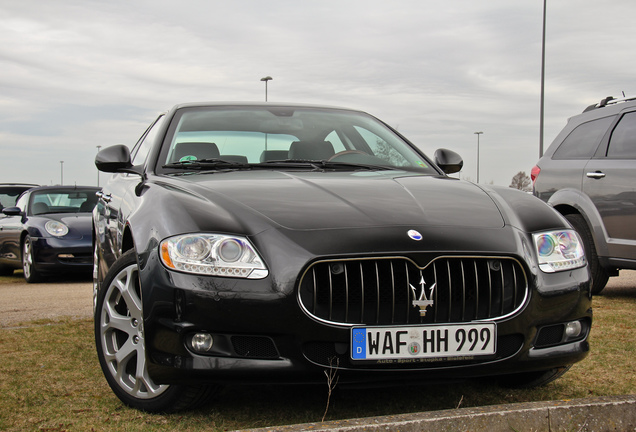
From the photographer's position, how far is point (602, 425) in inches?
113

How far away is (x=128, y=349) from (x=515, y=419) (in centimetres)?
166

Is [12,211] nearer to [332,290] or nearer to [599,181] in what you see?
[599,181]

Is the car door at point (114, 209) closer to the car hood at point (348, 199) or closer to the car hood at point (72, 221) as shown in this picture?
the car hood at point (348, 199)

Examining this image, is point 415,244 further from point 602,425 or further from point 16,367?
point 16,367

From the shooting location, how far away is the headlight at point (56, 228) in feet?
37.8

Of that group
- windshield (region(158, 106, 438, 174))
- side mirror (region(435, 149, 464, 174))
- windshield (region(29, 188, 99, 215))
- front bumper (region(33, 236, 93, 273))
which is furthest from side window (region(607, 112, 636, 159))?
windshield (region(29, 188, 99, 215))

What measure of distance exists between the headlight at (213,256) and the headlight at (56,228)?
897 cm

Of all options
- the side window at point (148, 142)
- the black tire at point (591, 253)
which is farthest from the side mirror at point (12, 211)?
the black tire at point (591, 253)

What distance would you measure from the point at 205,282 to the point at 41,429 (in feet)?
3.02

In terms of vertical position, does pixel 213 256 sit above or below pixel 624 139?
below

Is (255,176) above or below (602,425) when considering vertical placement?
above

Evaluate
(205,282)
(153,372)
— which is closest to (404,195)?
(205,282)

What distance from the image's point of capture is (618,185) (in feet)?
23.6

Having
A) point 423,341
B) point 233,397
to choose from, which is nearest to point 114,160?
point 233,397
